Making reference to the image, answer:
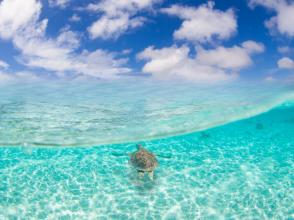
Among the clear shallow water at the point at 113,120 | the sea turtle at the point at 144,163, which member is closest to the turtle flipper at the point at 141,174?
the sea turtle at the point at 144,163

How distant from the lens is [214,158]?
2117 centimetres

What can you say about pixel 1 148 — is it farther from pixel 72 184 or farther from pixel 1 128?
pixel 72 184

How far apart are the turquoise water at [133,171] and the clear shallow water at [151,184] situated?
6cm

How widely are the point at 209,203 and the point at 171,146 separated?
10.0 meters

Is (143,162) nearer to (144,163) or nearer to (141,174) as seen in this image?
(144,163)

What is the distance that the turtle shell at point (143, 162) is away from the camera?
16.3 metres

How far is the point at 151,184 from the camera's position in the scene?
16.0 metres

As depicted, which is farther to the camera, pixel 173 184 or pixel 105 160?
pixel 105 160

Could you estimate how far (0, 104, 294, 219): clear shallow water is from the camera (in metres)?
13.4

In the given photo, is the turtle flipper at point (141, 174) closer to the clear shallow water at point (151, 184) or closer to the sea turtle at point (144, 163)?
the sea turtle at point (144, 163)

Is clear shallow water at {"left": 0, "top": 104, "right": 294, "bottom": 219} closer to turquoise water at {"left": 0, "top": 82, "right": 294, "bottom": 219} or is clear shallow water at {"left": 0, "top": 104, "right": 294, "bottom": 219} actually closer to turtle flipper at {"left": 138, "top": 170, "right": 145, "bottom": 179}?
turquoise water at {"left": 0, "top": 82, "right": 294, "bottom": 219}

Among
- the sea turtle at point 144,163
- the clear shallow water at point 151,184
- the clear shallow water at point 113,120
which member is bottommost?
the clear shallow water at point 151,184

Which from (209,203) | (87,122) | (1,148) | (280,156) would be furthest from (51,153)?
(280,156)

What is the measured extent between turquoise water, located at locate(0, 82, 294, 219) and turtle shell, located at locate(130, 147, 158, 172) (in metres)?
0.86
